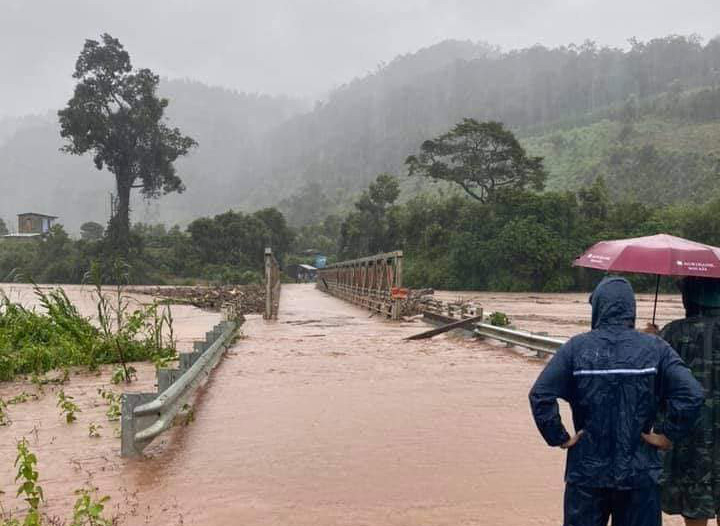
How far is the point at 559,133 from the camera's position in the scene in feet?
363

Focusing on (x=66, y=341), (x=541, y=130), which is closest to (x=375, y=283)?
(x=66, y=341)

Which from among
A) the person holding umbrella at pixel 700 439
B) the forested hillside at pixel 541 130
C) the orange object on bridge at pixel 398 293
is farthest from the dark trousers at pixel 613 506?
the forested hillside at pixel 541 130

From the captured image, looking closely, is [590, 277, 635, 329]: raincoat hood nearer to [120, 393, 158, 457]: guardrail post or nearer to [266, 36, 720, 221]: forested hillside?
[120, 393, 158, 457]: guardrail post

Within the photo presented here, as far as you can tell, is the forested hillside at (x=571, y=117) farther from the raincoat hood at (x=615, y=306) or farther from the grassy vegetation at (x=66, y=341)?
the raincoat hood at (x=615, y=306)

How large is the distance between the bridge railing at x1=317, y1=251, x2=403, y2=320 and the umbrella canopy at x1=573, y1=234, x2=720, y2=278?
662 inches

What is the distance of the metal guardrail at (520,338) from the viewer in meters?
11.4

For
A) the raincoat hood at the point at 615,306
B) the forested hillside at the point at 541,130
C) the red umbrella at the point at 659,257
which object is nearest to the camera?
the raincoat hood at the point at 615,306

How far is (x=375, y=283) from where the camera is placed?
2816 cm

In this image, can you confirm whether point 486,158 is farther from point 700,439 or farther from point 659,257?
point 700,439

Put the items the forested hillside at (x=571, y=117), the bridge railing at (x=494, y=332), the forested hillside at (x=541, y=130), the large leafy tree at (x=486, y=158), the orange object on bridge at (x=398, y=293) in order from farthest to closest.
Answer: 1. the forested hillside at (x=541, y=130)
2. the forested hillside at (x=571, y=117)
3. the large leafy tree at (x=486, y=158)
4. the orange object on bridge at (x=398, y=293)
5. the bridge railing at (x=494, y=332)

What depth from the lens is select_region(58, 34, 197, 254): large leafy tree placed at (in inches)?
2437

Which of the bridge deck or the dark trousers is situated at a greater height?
the dark trousers

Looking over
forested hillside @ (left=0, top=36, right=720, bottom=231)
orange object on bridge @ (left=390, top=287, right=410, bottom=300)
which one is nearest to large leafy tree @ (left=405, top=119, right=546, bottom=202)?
forested hillside @ (left=0, top=36, right=720, bottom=231)

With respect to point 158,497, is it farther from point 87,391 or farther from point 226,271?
point 226,271
